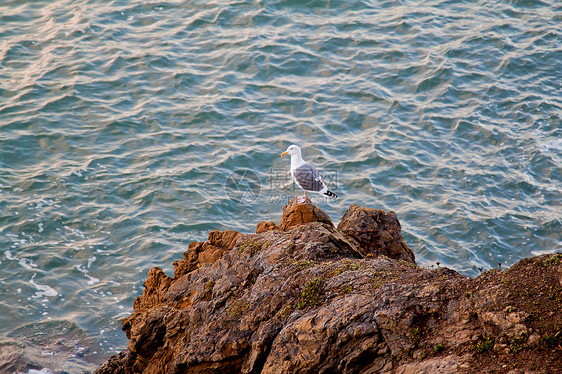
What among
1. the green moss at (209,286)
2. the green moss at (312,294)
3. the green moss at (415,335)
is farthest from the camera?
the green moss at (209,286)

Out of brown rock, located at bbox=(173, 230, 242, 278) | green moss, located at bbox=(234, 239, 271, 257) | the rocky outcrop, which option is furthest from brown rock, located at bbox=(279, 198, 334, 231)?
green moss, located at bbox=(234, 239, 271, 257)

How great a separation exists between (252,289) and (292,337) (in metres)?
1.40

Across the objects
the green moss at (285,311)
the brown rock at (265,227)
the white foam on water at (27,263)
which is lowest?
the white foam on water at (27,263)

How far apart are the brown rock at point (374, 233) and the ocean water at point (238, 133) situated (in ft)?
16.4

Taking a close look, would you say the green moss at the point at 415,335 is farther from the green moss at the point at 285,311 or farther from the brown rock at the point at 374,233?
the brown rock at the point at 374,233

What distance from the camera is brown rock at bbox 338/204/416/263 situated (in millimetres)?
10430

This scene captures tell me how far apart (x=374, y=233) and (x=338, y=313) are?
142 inches

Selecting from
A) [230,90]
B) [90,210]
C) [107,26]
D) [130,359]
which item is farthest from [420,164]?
[107,26]

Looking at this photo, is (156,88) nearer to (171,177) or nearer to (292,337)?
(171,177)

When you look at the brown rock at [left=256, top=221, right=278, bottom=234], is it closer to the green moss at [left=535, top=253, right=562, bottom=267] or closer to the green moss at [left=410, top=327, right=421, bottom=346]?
the green moss at [left=410, top=327, right=421, bottom=346]

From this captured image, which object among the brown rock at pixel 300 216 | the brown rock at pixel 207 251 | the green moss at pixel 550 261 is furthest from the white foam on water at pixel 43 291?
the green moss at pixel 550 261

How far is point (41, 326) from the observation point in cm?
1327

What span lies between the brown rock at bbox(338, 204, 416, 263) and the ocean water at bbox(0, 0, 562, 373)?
501 centimetres

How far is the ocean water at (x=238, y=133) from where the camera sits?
603 inches
